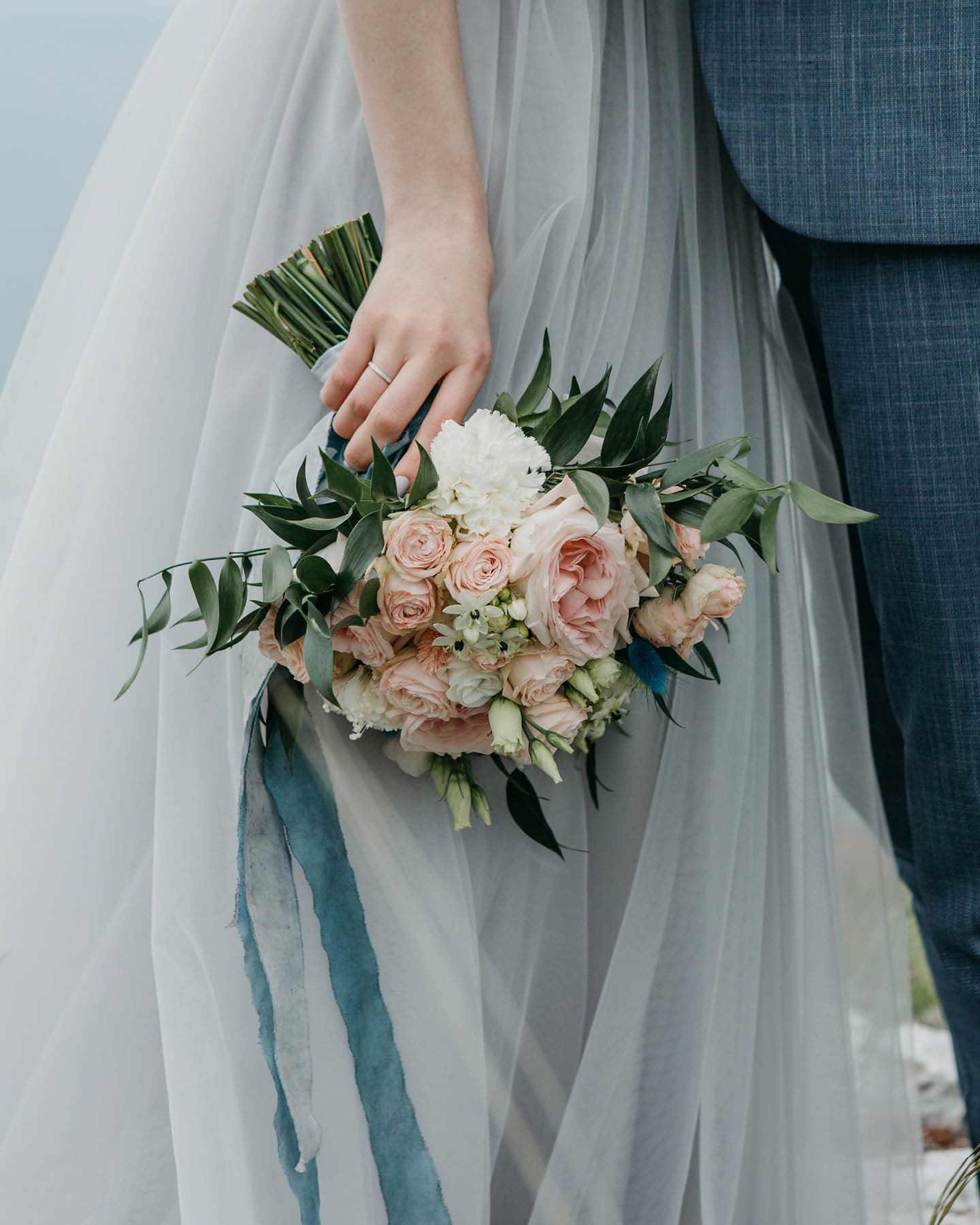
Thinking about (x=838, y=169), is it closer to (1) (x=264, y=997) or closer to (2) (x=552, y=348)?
(2) (x=552, y=348)

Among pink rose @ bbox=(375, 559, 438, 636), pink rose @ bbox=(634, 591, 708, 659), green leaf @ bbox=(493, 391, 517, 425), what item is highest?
green leaf @ bbox=(493, 391, 517, 425)

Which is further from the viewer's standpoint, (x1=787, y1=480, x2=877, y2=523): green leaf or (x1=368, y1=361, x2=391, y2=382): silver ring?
(x1=368, y1=361, x2=391, y2=382): silver ring

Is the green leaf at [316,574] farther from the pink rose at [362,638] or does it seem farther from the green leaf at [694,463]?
the green leaf at [694,463]

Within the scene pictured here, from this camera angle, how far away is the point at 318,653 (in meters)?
0.55

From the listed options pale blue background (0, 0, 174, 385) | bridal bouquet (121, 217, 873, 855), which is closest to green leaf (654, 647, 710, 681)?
bridal bouquet (121, 217, 873, 855)

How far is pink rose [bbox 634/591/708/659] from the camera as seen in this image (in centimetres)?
62

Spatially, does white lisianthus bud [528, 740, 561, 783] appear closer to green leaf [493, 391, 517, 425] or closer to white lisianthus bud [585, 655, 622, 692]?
white lisianthus bud [585, 655, 622, 692]

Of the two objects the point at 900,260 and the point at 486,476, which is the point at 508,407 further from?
the point at 900,260

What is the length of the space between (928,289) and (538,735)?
448 mm

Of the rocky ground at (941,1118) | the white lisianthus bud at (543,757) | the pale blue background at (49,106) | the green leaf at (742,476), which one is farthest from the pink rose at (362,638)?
the rocky ground at (941,1118)

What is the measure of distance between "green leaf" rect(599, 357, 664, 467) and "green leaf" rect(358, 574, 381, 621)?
0.16 meters

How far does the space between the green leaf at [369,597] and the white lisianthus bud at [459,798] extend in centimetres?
15

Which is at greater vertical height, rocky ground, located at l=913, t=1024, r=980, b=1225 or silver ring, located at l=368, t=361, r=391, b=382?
silver ring, located at l=368, t=361, r=391, b=382

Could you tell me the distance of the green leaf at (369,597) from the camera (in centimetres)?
58
